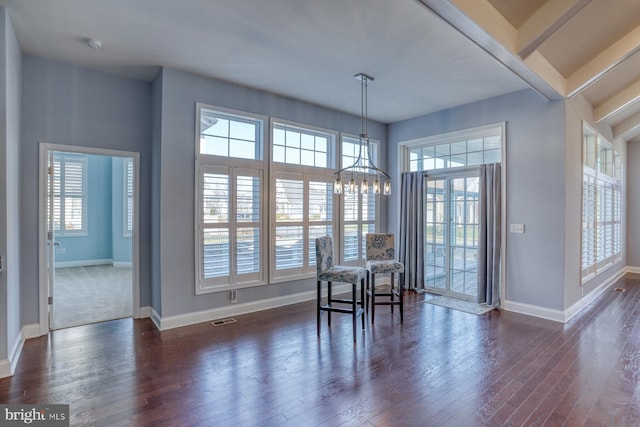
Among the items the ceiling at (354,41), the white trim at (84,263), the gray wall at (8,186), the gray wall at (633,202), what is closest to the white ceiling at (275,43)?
the ceiling at (354,41)

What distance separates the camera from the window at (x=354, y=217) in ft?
18.2

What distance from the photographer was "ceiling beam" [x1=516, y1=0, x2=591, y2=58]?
2.71 m

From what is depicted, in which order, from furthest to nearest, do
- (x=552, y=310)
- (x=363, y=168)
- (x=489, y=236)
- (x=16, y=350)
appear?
(x=489, y=236) → (x=363, y=168) → (x=552, y=310) → (x=16, y=350)

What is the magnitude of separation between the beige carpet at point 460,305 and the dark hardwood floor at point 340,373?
39cm

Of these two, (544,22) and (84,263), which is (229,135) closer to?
(544,22)

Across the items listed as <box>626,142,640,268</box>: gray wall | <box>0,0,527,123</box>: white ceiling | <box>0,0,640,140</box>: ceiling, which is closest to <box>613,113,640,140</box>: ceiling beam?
<box>626,142,640,268</box>: gray wall

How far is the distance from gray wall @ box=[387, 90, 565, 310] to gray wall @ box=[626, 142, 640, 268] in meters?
5.22

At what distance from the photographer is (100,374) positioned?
2807 mm

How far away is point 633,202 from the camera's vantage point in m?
7.50

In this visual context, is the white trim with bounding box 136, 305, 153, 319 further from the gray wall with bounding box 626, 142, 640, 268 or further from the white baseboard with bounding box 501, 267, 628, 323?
the gray wall with bounding box 626, 142, 640, 268

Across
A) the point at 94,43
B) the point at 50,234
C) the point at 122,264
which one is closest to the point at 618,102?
the point at 94,43

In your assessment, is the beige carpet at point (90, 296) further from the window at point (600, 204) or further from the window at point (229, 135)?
the window at point (600, 204)

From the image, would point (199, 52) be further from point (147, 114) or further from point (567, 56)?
point (567, 56)

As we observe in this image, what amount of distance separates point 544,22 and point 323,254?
3099 mm
